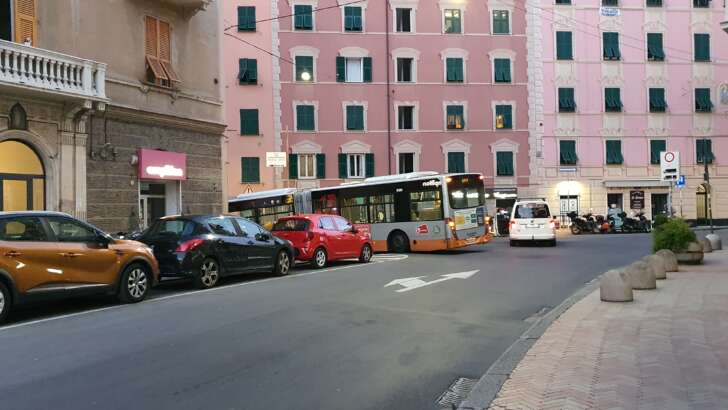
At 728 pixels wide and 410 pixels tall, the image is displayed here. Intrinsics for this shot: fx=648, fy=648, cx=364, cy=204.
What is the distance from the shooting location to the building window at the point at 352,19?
1642 inches

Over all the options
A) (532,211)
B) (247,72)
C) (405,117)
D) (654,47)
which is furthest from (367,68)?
(654,47)

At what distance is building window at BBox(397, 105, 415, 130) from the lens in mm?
42188

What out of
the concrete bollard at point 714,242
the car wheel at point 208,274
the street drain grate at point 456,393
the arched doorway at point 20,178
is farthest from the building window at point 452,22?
the street drain grate at point 456,393

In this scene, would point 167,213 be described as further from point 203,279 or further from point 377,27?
point 377,27

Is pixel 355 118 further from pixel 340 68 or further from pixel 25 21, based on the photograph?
pixel 25 21

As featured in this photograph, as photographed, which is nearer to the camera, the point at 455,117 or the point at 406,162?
the point at 455,117

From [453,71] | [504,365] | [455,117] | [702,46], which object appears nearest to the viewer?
[504,365]

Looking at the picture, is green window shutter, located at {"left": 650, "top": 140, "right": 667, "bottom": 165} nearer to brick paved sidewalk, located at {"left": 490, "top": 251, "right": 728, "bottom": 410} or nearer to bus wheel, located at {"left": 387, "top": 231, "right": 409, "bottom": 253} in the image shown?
bus wheel, located at {"left": 387, "top": 231, "right": 409, "bottom": 253}

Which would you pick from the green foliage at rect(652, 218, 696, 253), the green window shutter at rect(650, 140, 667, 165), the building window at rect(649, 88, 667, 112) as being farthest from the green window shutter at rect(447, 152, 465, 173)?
the green foliage at rect(652, 218, 696, 253)

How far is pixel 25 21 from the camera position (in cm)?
1670

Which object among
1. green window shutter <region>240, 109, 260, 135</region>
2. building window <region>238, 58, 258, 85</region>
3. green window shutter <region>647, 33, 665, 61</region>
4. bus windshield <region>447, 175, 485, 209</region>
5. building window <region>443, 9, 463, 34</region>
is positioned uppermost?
building window <region>443, 9, 463, 34</region>

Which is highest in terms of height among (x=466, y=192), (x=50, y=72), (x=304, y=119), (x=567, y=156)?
(x=304, y=119)

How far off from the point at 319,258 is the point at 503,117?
2767 cm

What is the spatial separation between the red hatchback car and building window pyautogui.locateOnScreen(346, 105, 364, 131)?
22.2 metres
